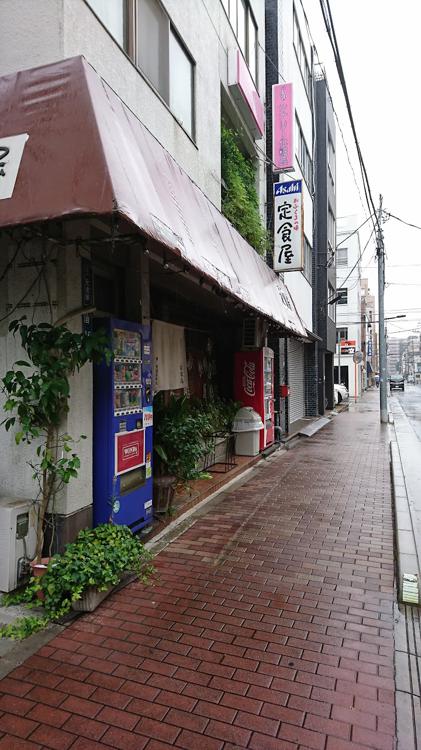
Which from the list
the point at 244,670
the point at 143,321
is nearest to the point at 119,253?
the point at 143,321

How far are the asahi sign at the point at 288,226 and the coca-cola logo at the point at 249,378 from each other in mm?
2826

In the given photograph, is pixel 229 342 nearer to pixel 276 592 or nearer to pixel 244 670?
pixel 276 592

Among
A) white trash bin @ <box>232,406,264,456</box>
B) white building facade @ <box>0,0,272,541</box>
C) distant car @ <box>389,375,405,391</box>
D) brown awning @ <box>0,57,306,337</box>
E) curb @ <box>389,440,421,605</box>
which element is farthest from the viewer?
distant car @ <box>389,375,405,391</box>

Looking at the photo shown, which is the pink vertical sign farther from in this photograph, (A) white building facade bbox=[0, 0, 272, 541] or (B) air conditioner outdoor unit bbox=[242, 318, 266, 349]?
(B) air conditioner outdoor unit bbox=[242, 318, 266, 349]

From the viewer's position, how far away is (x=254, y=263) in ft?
31.7

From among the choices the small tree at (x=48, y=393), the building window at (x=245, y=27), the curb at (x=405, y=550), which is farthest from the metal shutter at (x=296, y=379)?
the small tree at (x=48, y=393)

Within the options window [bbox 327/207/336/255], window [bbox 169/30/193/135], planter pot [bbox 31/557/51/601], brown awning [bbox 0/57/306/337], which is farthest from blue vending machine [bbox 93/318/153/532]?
window [bbox 327/207/336/255]

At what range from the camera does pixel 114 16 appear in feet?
18.9

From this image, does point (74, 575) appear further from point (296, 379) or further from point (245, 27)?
point (296, 379)

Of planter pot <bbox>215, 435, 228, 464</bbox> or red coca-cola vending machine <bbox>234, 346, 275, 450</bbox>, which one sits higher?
red coca-cola vending machine <bbox>234, 346, 275, 450</bbox>

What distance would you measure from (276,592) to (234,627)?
2.48ft

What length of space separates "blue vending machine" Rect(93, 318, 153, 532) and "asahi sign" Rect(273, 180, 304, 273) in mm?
7400

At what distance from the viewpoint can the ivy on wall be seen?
33.9 ft

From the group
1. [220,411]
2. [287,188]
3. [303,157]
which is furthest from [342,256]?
[220,411]
